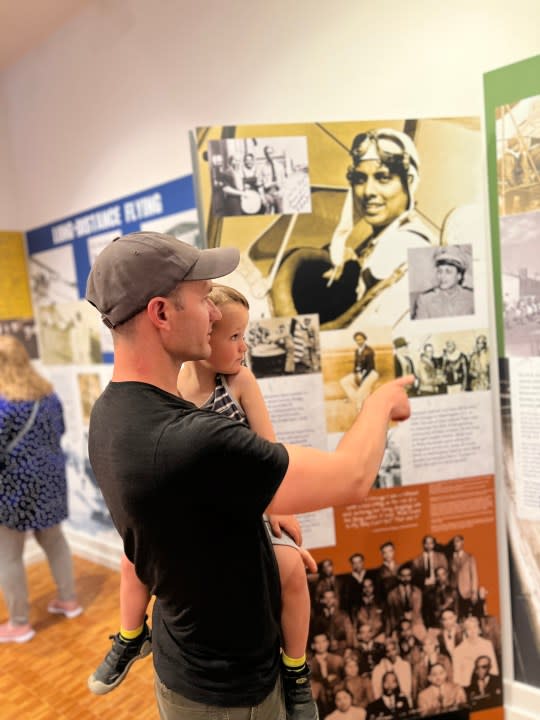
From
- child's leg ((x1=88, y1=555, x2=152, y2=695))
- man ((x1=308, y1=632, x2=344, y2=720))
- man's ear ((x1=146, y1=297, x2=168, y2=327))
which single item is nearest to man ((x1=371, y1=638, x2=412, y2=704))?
man ((x1=308, y1=632, x2=344, y2=720))

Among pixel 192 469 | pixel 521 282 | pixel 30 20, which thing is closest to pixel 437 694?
pixel 521 282

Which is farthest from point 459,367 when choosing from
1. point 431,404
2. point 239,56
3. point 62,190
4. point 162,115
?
point 62,190

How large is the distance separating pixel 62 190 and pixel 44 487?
191 cm

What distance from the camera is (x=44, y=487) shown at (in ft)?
10.0

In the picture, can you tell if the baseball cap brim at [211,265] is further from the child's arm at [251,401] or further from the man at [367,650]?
the man at [367,650]

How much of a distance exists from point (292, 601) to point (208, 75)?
237cm

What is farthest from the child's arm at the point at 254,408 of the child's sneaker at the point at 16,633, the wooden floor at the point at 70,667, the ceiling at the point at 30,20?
the ceiling at the point at 30,20

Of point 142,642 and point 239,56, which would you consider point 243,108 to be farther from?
point 142,642

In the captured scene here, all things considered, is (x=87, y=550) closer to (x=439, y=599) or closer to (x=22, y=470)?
(x=22, y=470)

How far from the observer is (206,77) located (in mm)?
2562

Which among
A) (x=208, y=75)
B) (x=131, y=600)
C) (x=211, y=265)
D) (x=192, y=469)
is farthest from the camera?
(x=208, y=75)

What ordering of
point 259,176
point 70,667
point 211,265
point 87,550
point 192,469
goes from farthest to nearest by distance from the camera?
point 87,550 < point 70,667 < point 259,176 < point 211,265 < point 192,469

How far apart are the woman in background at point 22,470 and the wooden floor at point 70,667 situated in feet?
0.53

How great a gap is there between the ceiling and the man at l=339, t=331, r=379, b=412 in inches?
104
